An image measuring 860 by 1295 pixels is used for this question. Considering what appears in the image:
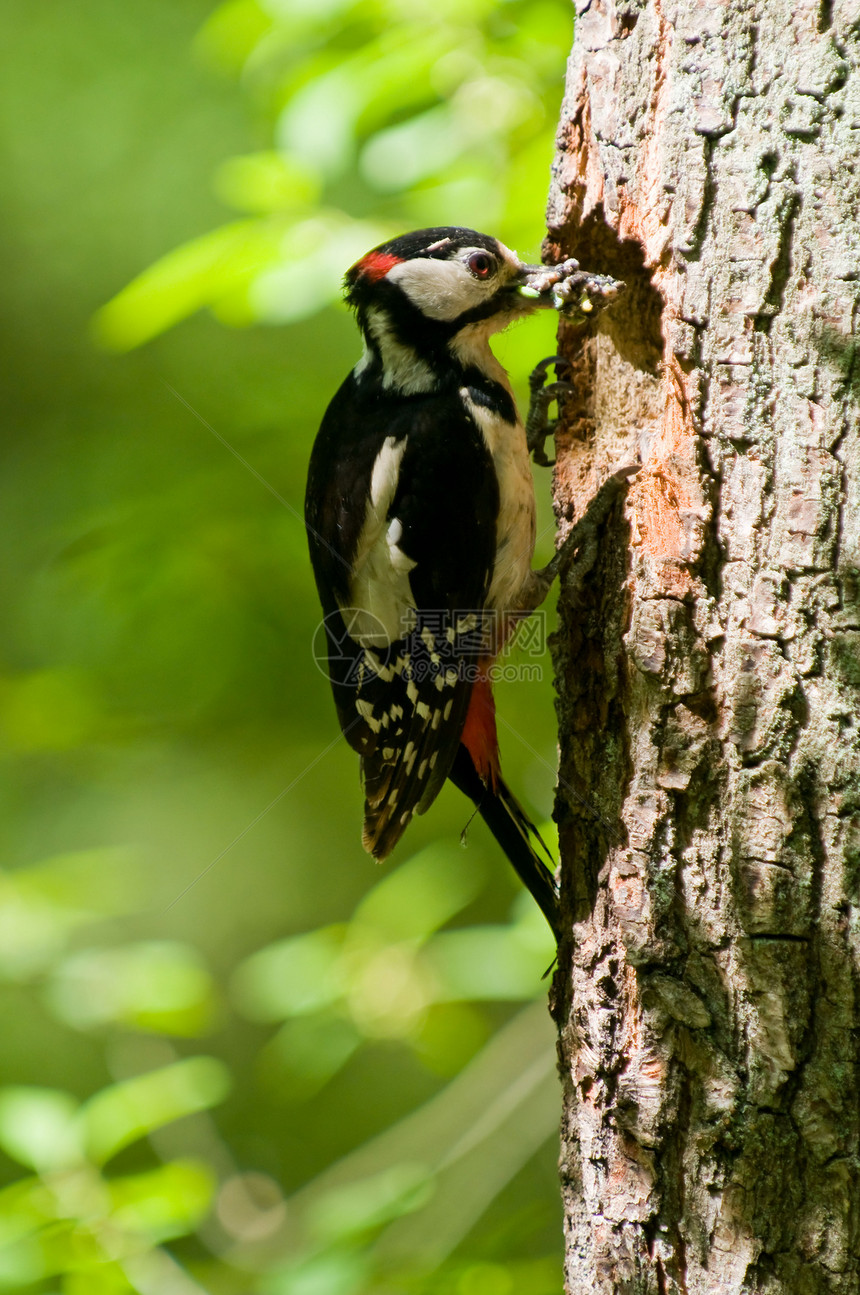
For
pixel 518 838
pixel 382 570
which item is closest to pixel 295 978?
pixel 518 838

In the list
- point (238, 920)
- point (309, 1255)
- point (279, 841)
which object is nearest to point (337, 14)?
point (309, 1255)

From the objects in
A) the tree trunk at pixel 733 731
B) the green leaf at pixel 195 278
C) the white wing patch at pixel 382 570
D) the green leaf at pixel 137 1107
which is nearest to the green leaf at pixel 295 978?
the green leaf at pixel 137 1107

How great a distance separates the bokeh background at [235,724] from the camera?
1734 millimetres

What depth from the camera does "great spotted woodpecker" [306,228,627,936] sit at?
5.45 ft

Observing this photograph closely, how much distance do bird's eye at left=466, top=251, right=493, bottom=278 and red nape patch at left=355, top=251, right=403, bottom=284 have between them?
0.14m

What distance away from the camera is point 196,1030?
203 centimetres

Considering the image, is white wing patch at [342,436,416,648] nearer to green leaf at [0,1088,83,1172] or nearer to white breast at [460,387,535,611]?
white breast at [460,387,535,611]

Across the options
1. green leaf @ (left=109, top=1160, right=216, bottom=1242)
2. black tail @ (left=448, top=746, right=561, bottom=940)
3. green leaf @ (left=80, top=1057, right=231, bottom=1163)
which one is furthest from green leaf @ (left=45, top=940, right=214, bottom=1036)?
black tail @ (left=448, top=746, right=561, bottom=940)

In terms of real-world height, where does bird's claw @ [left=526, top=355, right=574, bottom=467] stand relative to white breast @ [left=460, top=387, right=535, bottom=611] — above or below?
above

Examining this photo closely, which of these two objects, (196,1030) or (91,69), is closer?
(196,1030)

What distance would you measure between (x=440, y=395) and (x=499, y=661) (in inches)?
21.6

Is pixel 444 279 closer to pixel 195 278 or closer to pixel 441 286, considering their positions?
pixel 441 286

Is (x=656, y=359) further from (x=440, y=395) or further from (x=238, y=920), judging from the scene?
(x=238, y=920)

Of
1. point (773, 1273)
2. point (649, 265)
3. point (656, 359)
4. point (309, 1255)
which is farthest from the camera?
point (309, 1255)
